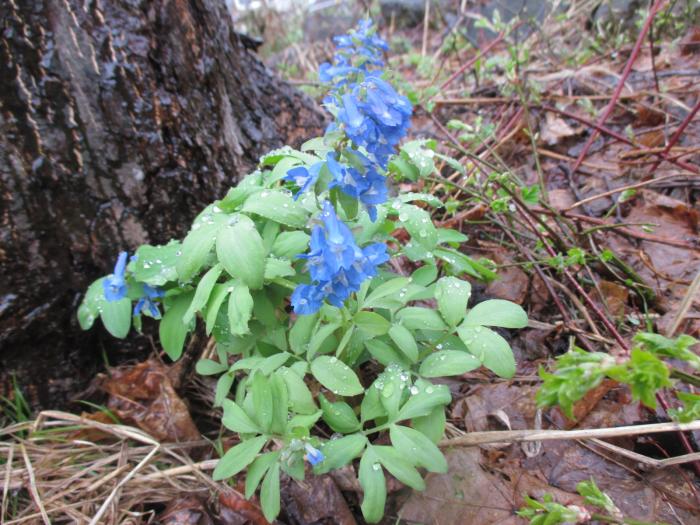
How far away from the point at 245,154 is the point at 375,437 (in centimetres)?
156

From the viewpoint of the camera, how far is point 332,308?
5.28 feet

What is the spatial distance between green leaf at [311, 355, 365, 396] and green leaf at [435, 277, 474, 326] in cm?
34

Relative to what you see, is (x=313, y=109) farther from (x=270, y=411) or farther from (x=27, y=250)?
(x=270, y=411)

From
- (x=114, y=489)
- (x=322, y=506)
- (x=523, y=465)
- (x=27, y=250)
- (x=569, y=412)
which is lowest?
(x=523, y=465)

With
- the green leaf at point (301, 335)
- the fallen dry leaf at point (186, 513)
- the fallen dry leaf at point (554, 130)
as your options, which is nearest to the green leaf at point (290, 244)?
the green leaf at point (301, 335)

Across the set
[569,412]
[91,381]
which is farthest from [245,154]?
[569,412]

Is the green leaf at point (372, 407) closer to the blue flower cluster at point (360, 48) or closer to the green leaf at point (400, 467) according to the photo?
the green leaf at point (400, 467)

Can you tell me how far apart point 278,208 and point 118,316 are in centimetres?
79

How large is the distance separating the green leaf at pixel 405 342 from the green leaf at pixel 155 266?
0.75 meters

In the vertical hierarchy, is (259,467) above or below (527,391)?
above

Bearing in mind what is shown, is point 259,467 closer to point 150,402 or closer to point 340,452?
point 340,452

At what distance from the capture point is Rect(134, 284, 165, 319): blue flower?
1.80m

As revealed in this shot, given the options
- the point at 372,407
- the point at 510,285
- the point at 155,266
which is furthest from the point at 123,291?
the point at 510,285

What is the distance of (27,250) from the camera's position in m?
2.12
